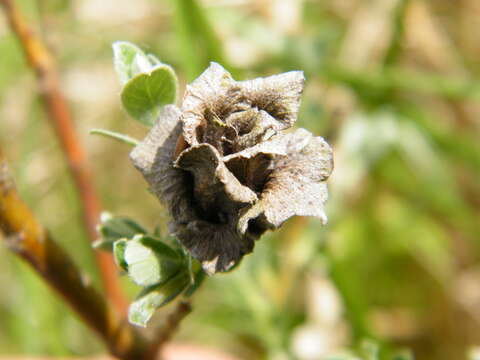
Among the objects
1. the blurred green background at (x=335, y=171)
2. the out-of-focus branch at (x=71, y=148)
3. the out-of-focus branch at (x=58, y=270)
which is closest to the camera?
the out-of-focus branch at (x=58, y=270)

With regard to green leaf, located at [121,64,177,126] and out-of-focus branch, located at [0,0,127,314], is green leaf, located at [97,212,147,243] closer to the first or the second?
green leaf, located at [121,64,177,126]

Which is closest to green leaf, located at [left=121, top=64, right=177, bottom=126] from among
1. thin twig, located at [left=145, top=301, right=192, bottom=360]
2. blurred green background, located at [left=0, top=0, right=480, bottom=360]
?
thin twig, located at [left=145, top=301, right=192, bottom=360]

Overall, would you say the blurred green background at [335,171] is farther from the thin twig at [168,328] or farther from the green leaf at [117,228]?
the green leaf at [117,228]

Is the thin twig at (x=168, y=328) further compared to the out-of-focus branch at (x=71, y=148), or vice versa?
the out-of-focus branch at (x=71, y=148)

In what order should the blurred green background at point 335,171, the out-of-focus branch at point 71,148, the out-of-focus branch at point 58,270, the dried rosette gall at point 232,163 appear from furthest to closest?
the blurred green background at point 335,171 → the out-of-focus branch at point 71,148 → the out-of-focus branch at point 58,270 → the dried rosette gall at point 232,163

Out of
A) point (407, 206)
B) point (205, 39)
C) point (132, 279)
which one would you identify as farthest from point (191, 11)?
point (407, 206)

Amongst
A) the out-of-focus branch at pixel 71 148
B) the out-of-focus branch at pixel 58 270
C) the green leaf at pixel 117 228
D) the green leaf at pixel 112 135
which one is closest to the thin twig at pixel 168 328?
the out-of-focus branch at pixel 58 270

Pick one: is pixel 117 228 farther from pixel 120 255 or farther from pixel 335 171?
pixel 335 171
